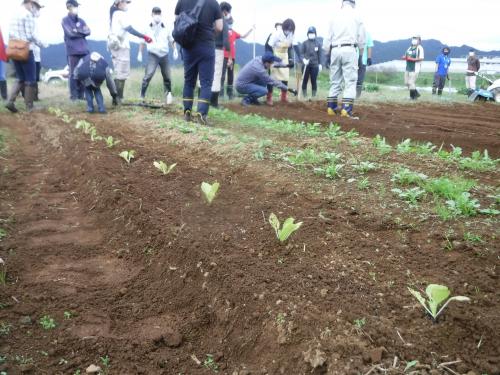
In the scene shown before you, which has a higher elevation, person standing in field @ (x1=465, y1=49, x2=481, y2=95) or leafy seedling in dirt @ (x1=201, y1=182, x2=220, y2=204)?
person standing in field @ (x1=465, y1=49, x2=481, y2=95)

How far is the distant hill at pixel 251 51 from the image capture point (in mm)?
19062

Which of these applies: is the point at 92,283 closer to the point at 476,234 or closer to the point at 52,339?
the point at 52,339

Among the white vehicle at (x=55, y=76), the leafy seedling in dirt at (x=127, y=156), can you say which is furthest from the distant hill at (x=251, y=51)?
the leafy seedling in dirt at (x=127, y=156)

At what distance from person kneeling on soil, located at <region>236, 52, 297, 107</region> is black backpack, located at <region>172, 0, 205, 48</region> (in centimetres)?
332

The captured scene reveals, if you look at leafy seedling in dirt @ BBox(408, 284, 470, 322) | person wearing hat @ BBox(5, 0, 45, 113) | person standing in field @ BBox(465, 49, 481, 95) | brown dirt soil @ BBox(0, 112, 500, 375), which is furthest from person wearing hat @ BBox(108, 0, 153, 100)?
person standing in field @ BBox(465, 49, 481, 95)

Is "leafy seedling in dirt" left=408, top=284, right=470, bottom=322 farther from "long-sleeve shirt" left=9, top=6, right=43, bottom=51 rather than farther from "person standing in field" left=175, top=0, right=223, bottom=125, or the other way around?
"long-sleeve shirt" left=9, top=6, right=43, bottom=51

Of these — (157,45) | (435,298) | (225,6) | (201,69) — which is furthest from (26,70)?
(435,298)

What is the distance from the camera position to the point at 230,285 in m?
2.09

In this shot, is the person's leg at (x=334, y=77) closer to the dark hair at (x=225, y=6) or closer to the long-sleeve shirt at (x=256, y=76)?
the long-sleeve shirt at (x=256, y=76)

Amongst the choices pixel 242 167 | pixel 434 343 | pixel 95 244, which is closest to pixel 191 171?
pixel 242 167

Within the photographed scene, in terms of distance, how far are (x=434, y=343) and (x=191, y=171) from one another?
2615mm

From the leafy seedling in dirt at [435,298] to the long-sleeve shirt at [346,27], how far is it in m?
6.10

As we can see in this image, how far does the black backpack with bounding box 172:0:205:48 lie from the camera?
5.35m

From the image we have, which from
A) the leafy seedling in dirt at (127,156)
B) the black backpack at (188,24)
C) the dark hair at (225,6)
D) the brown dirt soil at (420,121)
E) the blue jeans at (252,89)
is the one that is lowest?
the leafy seedling in dirt at (127,156)
